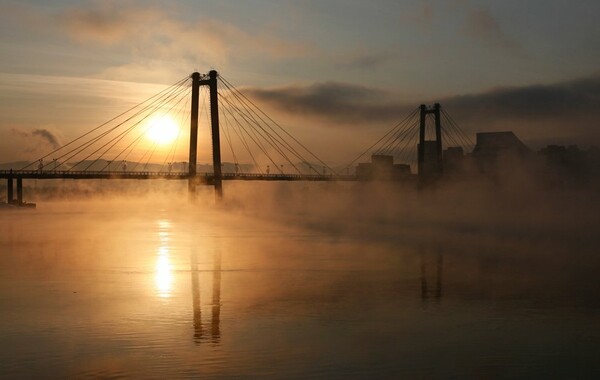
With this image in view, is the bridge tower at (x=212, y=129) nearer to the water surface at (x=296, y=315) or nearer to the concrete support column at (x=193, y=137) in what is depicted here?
the concrete support column at (x=193, y=137)

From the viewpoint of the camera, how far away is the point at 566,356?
36.0ft

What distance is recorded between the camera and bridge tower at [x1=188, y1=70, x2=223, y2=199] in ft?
256

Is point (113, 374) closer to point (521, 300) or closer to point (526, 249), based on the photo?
point (521, 300)

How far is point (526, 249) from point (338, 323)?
22.3m

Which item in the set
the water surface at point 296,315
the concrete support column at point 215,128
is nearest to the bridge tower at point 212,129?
the concrete support column at point 215,128

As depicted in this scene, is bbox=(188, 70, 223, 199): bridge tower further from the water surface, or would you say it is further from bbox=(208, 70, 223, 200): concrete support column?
the water surface

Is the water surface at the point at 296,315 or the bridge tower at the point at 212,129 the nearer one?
the water surface at the point at 296,315

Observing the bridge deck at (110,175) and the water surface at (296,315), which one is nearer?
the water surface at (296,315)

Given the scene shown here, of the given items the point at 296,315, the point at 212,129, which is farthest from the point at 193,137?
the point at 296,315

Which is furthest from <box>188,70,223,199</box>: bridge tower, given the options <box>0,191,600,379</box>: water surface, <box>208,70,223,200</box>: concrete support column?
<box>0,191,600,379</box>: water surface

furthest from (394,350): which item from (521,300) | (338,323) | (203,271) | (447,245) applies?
(447,245)

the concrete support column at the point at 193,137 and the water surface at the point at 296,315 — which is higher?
the concrete support column at the point at 193,137

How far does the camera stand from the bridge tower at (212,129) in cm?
7812

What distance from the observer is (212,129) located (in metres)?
77.7
